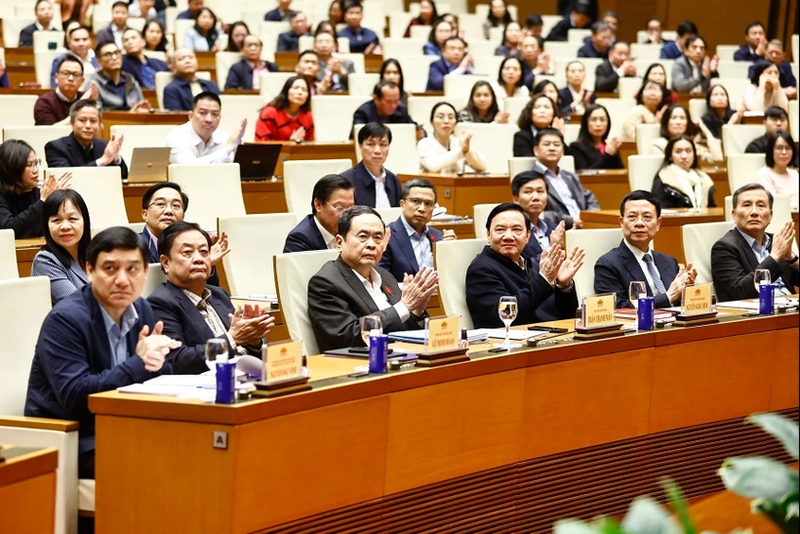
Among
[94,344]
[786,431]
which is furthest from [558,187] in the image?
[786,431]

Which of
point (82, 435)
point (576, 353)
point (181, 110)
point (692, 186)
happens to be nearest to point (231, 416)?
point (82, 435)

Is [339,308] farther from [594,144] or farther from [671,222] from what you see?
[594,144]

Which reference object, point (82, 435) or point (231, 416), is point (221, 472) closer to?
point (231, 416)

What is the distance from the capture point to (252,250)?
14.0 ft

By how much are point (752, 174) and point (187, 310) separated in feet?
14.4

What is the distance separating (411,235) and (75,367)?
6.48 ft

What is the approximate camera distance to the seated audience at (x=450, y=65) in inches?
324

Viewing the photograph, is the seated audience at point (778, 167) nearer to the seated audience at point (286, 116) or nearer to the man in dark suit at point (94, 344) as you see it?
the seated audience at point (286, 116)

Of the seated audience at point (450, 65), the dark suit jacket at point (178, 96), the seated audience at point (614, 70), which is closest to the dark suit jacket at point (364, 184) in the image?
the dark suit jacket at point (178, 96)

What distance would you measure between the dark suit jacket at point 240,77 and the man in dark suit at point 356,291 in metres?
4.40

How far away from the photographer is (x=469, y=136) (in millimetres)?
5965

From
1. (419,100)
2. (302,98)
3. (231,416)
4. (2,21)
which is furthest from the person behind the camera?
(2,21)

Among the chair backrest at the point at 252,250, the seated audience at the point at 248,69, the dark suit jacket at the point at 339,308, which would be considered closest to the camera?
the dark suit jacket at the point at 339,308

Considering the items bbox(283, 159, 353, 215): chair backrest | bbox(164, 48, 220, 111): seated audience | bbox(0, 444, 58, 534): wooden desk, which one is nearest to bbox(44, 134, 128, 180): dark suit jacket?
bbox(283, 159, 353, 215): chair backrest
